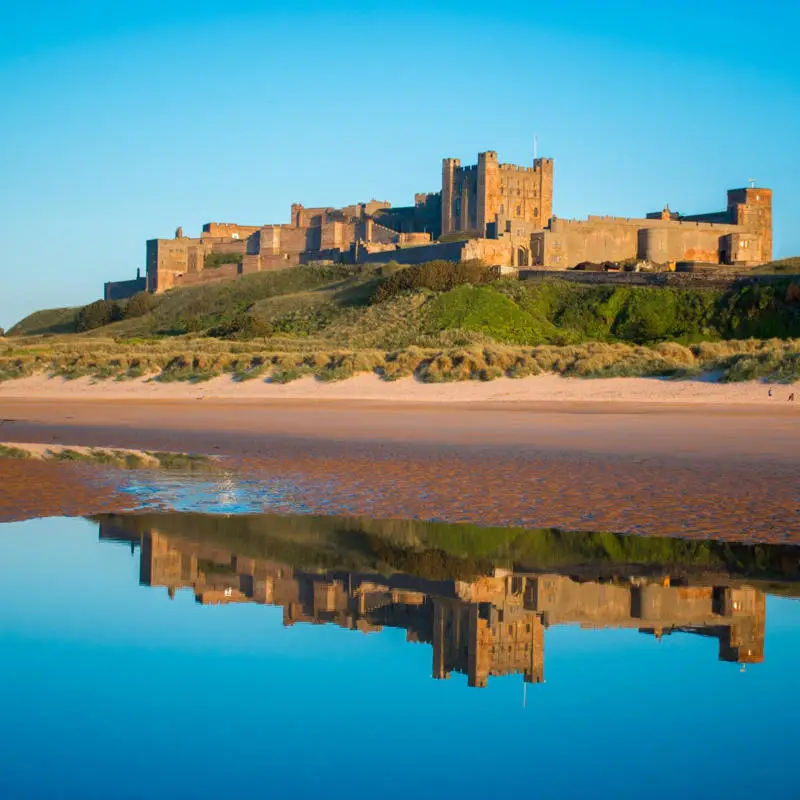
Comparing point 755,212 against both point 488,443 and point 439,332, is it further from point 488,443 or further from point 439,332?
point 488,443

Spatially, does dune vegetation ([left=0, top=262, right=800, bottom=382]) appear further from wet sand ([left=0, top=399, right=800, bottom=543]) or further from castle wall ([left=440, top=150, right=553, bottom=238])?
castle wall ([left=440, top=150, right=553, bottom=238])

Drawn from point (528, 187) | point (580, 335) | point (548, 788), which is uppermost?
point (528, 187)

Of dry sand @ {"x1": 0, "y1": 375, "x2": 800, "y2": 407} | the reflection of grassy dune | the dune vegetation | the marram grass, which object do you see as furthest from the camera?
the dune vegetation

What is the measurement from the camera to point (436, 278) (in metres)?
46.6

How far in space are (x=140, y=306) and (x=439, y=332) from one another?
34.6 meters

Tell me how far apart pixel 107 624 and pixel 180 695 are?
4.70ft

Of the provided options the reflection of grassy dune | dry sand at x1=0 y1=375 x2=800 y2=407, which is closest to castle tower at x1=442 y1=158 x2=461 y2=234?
dry sand at x1=0 y1=375 x2=800 y2=407

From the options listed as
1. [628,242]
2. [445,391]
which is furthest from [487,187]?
[445,391]

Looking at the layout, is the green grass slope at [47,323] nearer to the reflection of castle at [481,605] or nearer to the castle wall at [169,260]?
the castle wall at [169,260]

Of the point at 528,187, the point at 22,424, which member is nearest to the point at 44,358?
the point at 22,424

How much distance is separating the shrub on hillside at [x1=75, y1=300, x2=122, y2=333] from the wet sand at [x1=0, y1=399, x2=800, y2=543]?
49.8m

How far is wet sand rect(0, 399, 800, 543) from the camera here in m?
9.55

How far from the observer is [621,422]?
17609 mm

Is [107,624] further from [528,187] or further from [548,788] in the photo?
[528,187]
